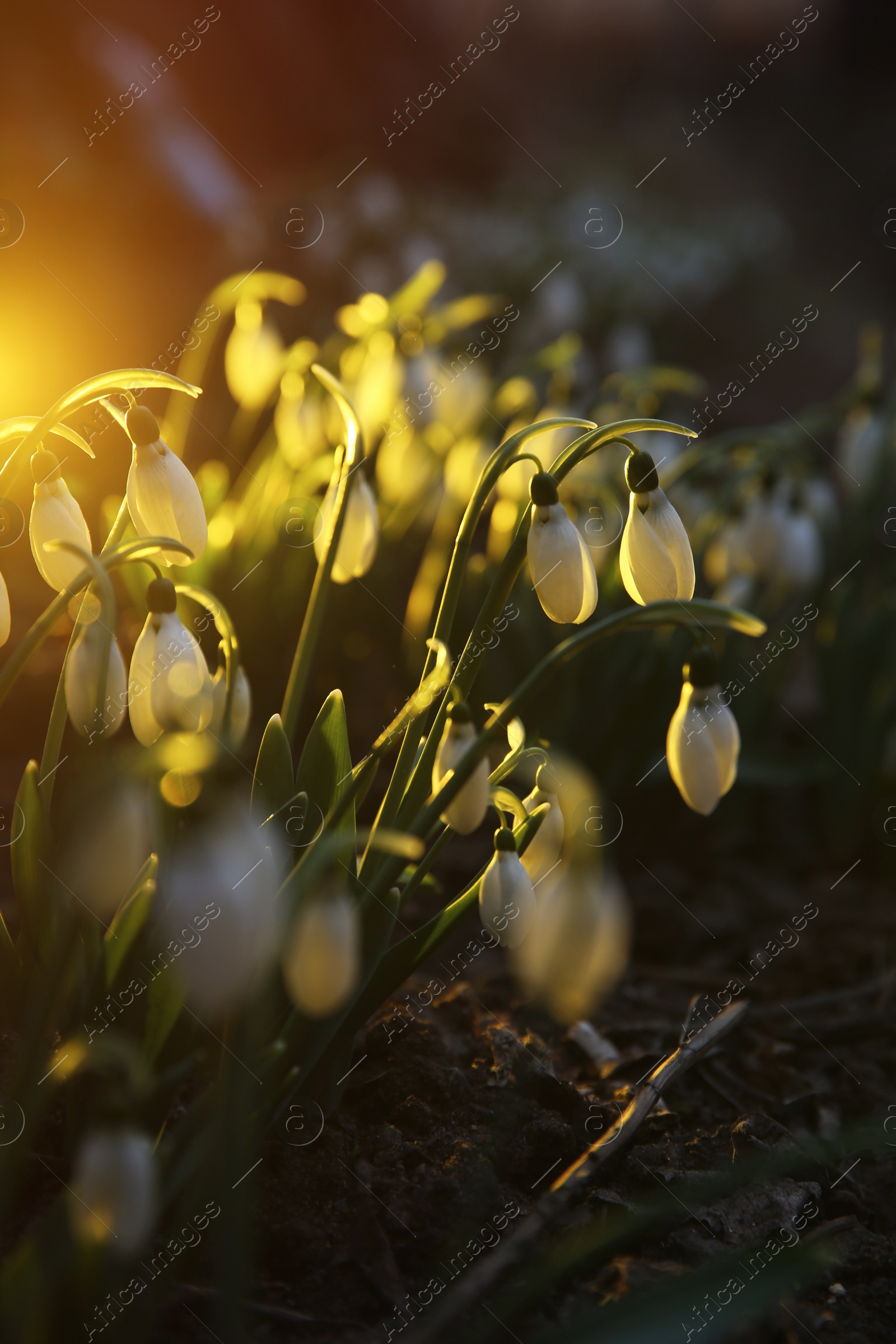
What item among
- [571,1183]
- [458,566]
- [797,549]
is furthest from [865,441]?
[571,1183]

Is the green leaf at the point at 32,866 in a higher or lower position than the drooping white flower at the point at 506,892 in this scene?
higher

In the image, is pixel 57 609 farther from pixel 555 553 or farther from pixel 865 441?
pixel 865 441

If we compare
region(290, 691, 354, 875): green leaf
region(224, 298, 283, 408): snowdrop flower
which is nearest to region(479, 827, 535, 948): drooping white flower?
region(290, 691, 354, 875): green leaf

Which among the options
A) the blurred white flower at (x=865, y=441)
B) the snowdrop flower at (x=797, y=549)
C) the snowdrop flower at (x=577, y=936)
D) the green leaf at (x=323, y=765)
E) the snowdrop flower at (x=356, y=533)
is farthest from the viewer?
the blurred white flower at (x=865, y=441)

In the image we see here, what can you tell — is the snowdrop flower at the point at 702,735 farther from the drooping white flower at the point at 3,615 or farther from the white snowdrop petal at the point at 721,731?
the drooping white flower at the point at 3,615

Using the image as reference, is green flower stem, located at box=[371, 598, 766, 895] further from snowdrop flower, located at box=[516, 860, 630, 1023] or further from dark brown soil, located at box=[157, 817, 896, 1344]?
dark brown soil, located at box=[157, 817, 896, 1344]

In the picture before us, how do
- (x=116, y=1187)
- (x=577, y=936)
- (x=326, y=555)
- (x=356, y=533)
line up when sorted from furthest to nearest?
(x=356, y=533) < (x=326, y=555) < (x=577, y=936) < (x=116, y=1187)

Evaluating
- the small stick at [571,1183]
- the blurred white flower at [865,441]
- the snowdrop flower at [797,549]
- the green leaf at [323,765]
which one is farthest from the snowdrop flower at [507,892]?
the blurred white flower at [865,441]
